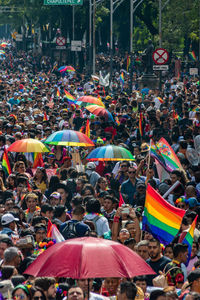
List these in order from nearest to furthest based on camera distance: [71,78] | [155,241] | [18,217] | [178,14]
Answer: [155,241]
[18,217]
[71,78]
[178,14]

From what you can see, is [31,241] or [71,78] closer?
[31,241]

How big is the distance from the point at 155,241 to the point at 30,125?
11.1 metres

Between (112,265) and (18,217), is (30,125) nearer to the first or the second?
(18,217)

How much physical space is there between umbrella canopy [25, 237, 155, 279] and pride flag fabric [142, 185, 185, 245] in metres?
2.14

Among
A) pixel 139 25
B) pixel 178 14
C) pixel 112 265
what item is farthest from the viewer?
pixel 139 25

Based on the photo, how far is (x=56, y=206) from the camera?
11.5 metres

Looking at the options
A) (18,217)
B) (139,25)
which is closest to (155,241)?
(18,217)

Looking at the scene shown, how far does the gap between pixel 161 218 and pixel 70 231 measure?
1.03 meters

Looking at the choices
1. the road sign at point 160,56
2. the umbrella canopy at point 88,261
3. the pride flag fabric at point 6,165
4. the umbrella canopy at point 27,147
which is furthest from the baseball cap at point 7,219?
the road sign at point 160,56

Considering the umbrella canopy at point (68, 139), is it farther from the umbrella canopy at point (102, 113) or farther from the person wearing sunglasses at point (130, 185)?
the umbrella canopy at point (102, 113)

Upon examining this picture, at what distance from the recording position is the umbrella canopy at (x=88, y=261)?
24.9ft

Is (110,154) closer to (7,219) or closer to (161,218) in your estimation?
(7,219)

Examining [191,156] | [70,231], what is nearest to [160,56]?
[191,156]

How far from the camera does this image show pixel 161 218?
10281mm
